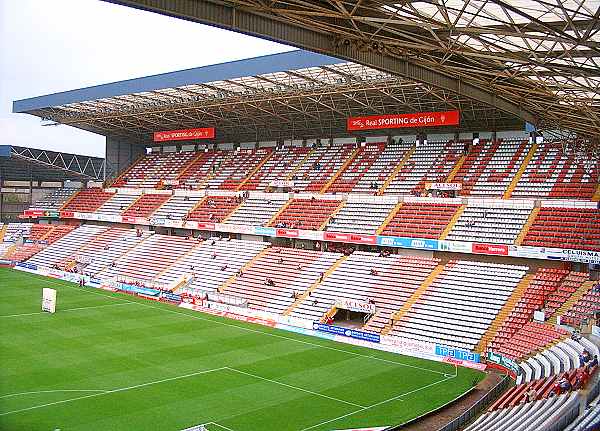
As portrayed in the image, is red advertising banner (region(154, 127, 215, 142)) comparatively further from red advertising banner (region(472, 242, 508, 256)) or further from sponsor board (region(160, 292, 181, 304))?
red advertising banner (region(472, 242, 508, 256))

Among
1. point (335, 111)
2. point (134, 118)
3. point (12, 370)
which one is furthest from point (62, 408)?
point (134, 118)

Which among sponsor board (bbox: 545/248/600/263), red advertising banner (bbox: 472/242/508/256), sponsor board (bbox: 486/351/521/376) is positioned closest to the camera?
sponsor board (bbox: 486/351/521/376)

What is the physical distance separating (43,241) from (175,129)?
53.4 feet

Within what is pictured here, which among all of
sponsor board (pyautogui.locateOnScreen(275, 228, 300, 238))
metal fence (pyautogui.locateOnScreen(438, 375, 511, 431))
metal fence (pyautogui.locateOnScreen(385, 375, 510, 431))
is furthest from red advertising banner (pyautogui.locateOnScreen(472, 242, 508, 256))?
sponsor board (pyautogui.locateOnScreen(275, 228, 300, 238))

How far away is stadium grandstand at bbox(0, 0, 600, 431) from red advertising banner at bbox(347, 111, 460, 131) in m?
0.15

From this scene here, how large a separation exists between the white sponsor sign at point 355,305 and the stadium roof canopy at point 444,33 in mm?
14204

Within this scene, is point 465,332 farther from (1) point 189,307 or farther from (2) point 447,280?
(1) point 189,307

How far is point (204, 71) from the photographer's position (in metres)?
42.2

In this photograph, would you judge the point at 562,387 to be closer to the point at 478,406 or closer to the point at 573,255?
the point at 478,406

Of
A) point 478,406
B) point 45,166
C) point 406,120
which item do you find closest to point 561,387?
point 478,406

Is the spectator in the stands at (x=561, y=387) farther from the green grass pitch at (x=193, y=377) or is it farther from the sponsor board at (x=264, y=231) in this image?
the sponsor board at (x=264, y=231)

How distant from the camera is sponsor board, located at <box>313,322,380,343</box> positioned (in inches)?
1257

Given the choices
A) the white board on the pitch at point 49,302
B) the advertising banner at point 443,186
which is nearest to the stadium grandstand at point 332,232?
the advertising banner at point 443,186

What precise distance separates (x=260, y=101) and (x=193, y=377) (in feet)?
81.7
